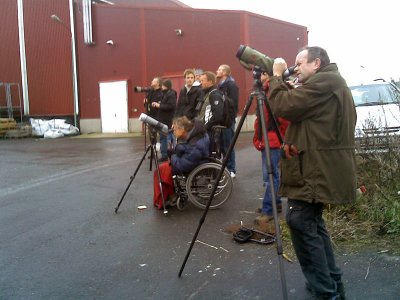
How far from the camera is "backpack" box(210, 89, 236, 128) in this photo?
21.7 feet

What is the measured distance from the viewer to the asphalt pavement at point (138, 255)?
11.6 feet

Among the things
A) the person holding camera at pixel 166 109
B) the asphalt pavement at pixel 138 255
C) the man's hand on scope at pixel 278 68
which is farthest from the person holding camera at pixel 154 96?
the man's hand on scope at pixel 278 68

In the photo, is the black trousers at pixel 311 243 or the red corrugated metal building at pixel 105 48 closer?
the black trousers at pixel 311 243

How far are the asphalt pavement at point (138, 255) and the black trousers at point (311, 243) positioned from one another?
26cm

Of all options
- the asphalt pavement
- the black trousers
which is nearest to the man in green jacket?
the black trousers

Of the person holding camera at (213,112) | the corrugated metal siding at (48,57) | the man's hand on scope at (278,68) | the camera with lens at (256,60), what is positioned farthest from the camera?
the corrugated metal siding at (48,57)

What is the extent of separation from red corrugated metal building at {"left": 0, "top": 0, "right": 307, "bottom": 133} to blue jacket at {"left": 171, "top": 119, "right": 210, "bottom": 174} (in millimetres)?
14034

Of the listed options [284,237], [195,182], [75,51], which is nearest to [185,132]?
[195,182]

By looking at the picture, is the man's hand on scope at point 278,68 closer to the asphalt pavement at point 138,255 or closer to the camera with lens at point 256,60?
the camera with lens at point 256,60

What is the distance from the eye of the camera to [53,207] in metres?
6.34

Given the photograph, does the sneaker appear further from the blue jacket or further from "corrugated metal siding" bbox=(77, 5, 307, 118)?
"corrugated metal siding" bbox=(77, 5, 307, 118)

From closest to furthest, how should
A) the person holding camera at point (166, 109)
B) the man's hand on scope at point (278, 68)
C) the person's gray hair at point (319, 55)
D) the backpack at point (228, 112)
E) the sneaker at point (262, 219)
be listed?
the person's gray hair at point (319, 55), the man's hand on scope at point (278, 68), the sneaker at point (262, 219), the backpack at point (228, 112), the person holding camera at point (166, 109)

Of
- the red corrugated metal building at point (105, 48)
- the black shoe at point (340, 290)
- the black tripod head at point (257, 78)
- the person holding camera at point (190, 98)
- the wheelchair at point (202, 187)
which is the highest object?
the red corrugated metal building at point (105, 48)

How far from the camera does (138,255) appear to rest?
4336 millimetres
